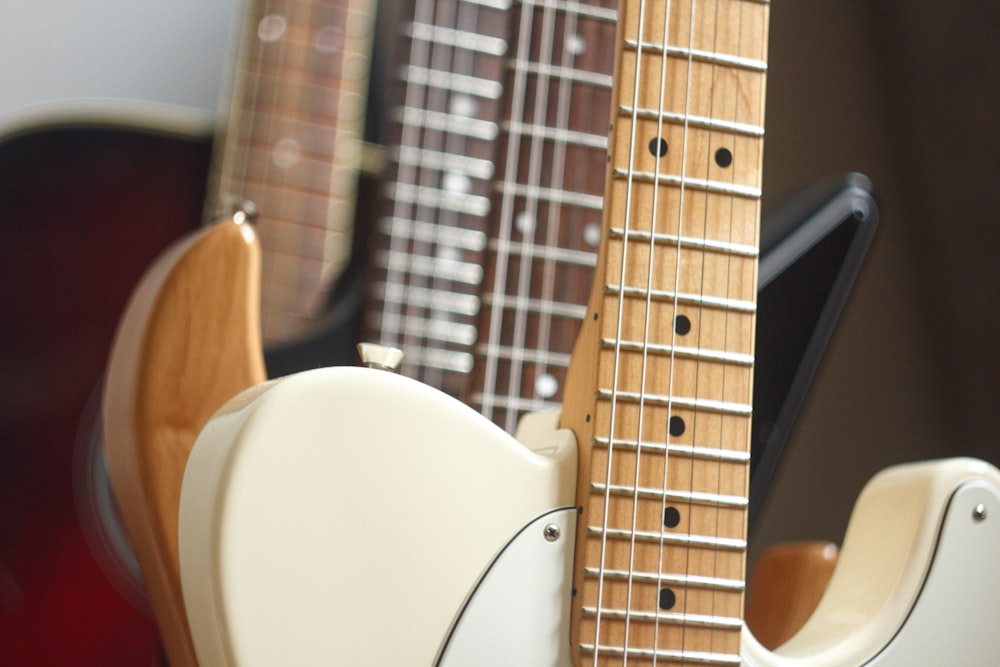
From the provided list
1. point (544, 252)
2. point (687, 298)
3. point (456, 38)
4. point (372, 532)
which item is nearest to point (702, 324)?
point (687, 298)

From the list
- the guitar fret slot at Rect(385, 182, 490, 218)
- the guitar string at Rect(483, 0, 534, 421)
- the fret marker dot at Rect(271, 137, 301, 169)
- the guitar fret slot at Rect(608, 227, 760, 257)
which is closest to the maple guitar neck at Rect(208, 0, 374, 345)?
the fret marker dot at Rect(271, 137, 301, 169)

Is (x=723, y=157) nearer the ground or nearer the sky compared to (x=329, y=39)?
nearer the ground

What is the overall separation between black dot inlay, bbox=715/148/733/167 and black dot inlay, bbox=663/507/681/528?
0.65ft

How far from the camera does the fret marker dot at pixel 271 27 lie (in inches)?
47.1

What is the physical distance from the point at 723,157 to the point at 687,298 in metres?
0.09

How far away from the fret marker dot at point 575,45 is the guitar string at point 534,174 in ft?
0.05

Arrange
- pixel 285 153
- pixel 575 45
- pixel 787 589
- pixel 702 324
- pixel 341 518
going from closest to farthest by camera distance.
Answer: pixel 341 518 → pixel 702 324 → pixel 787 589 → pixel 575 45 → pixel 285 153

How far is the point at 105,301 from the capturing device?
1082 millimetres

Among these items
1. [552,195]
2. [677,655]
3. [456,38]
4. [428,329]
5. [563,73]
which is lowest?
[677,655]

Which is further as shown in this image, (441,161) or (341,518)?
(441,161)

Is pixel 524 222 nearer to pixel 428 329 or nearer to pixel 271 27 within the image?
pixel 428 329

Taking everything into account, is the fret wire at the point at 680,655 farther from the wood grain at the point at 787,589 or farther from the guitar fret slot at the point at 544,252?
the guitar fret slot at the point at 544,252

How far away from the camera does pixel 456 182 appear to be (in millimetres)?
1141

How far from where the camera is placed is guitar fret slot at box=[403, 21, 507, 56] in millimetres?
1152
